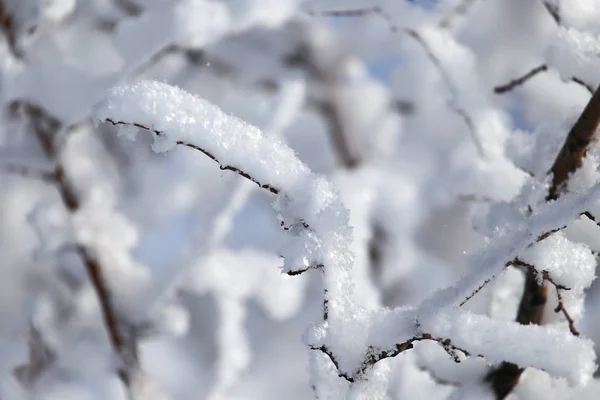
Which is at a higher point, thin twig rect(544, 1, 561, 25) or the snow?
thin twig rect(544, 1, 561, 25)

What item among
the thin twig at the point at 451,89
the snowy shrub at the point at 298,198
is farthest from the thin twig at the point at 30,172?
the thin twig at the point at 451,89

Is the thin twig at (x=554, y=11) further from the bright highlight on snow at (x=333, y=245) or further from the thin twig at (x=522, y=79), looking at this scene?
the bright highlight on snow at (x=333, y=245)

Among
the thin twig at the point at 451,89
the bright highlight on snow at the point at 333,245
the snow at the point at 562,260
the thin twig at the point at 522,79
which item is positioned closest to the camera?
the bright highlight on snow at the point at 333,245

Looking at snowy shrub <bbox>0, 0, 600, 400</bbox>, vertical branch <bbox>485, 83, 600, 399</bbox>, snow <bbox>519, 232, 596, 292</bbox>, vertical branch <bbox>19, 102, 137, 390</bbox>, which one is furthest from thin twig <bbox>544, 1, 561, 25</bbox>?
vertical branch <bbox>19, 102, 137, 390</bbox>

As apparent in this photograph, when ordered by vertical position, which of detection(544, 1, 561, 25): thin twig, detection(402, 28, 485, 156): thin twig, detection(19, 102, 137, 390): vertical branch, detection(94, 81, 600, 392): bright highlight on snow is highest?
detection(544, 1, 561, 25): thin twig

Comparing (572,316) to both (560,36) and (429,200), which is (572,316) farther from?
(429,200)

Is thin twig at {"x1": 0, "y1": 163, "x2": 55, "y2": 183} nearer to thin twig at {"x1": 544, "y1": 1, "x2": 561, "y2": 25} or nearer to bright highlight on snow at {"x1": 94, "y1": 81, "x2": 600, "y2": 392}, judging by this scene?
bright highlight on snow at {"x1": 94, "y1": 81, "x2": 600, "y2": 392}

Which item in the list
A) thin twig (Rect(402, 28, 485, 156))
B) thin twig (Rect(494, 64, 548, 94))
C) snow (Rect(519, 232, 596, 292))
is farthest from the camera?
thin twig (Rect(402, 28, 485, 156))

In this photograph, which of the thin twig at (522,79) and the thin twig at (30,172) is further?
the thin twig at (30,172)

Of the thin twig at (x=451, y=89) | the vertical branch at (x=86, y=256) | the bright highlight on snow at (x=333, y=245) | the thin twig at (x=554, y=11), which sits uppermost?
the thin twig at (x=554, y=11)

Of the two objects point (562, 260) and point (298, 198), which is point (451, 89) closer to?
point (562, 260)

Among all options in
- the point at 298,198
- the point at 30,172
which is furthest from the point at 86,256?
the point at 298,198
